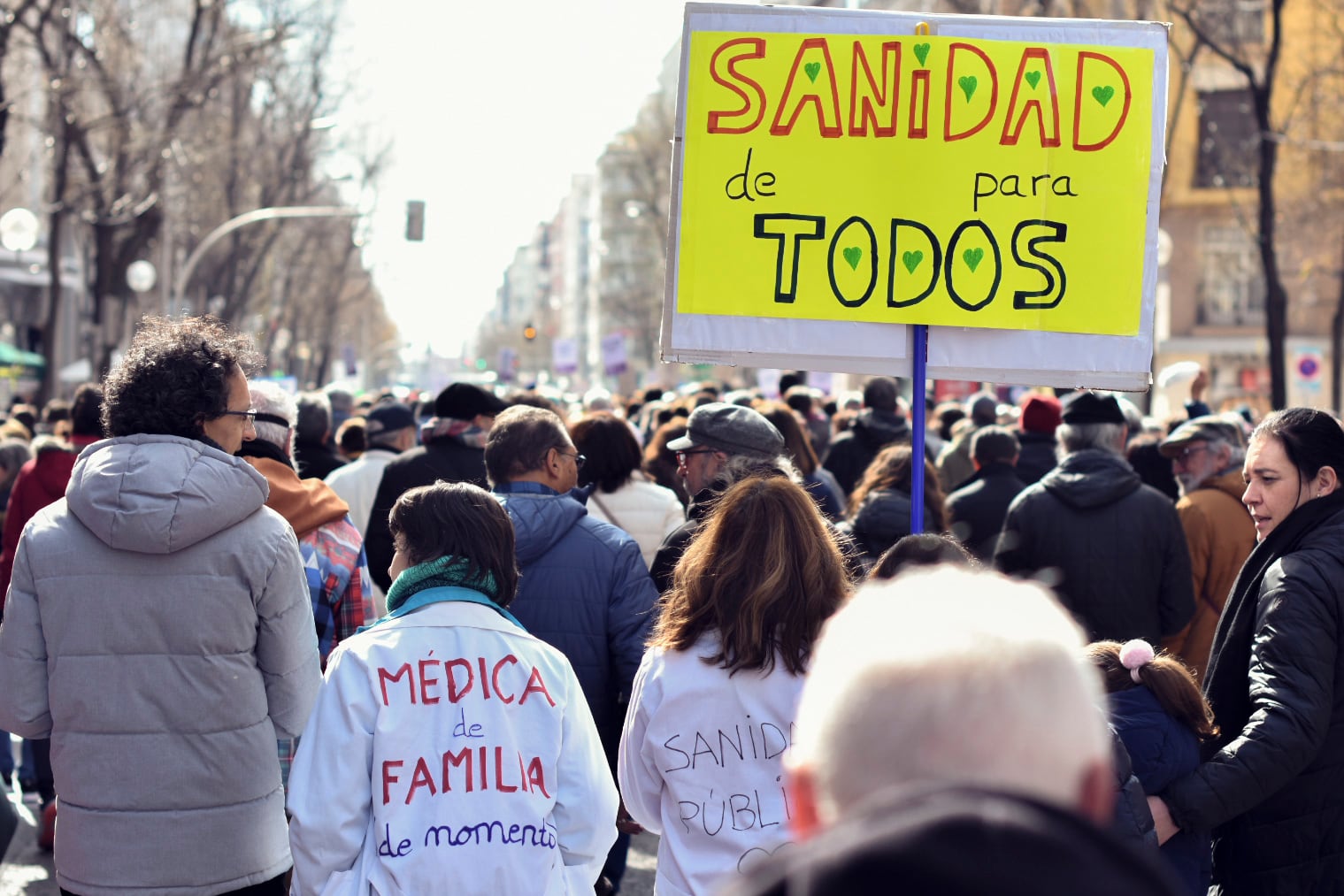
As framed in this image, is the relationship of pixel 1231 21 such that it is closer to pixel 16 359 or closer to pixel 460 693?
pixel 460 693

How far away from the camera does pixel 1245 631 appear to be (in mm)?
4094

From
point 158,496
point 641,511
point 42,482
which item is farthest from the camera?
point 42,482

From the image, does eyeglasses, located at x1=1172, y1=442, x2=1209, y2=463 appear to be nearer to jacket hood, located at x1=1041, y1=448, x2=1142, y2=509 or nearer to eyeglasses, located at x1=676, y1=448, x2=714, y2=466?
jacket hood, located at x1=1041, y1=448, x2=1142, y2=509

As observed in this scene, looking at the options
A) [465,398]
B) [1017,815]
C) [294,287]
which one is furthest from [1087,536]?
[294,287]

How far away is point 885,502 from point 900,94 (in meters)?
2.10

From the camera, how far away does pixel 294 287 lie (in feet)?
187

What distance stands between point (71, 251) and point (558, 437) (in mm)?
42888

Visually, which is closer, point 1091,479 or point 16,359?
point 1091,479

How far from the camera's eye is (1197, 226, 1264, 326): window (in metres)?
43.1

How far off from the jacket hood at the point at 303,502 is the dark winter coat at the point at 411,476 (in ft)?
6.36

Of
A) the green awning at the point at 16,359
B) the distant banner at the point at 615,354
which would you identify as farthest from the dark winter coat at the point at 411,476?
the green awning at the point at 16,359

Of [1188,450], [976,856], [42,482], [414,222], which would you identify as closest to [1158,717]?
A: [976,856]

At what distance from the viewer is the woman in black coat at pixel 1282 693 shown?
3787 mm

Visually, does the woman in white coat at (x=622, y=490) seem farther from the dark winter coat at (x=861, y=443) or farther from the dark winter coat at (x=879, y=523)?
the dark winter coat at (x=861, y=443)
